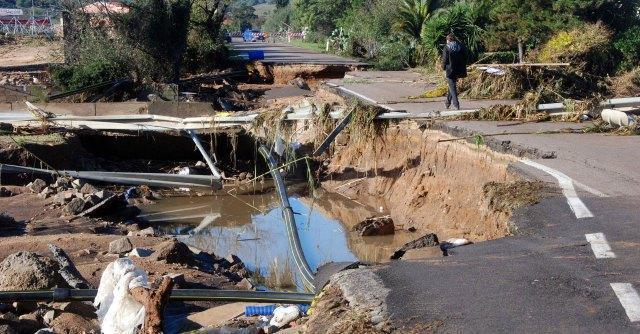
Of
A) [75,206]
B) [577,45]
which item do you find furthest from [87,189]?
[577,45]

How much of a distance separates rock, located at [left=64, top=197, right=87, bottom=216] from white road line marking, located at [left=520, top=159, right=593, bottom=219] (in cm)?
767

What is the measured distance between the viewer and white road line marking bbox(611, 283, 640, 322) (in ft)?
18.7

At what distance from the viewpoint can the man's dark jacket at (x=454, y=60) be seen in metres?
17.3

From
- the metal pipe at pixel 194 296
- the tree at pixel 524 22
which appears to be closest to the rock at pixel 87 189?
the metal pipe at pixel 194 296

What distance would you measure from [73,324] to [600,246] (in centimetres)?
484

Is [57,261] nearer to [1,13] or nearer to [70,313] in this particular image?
[70,313]

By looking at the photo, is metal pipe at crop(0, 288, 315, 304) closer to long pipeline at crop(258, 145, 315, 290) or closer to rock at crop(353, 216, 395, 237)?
long pipeline at crop(258, 145, 315, 290)

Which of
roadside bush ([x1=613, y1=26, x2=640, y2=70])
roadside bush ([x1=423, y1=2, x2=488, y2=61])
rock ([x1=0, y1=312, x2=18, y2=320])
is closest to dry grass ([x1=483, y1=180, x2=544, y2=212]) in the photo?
rock ([x1=0, y1=312, x2=18, y2=320])

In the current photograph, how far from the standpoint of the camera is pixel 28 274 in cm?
847

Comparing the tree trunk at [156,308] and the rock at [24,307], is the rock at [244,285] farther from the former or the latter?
the tree trunk at [156,308]

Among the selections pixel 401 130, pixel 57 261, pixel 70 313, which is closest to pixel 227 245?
pixel 401 130

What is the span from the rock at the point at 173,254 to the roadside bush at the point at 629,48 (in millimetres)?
17149

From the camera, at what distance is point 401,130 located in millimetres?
17797

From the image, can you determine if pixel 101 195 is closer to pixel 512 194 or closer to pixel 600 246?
pixel 512 194
